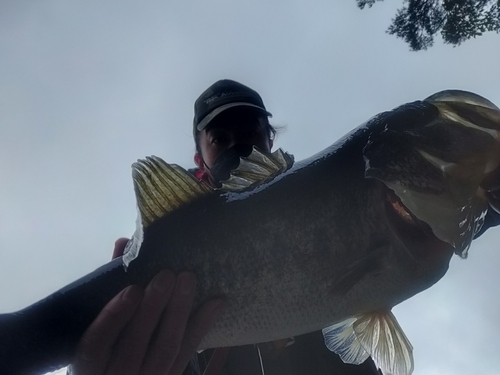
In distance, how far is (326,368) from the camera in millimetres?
2865

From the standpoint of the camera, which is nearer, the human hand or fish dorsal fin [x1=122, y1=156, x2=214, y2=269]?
the human hand

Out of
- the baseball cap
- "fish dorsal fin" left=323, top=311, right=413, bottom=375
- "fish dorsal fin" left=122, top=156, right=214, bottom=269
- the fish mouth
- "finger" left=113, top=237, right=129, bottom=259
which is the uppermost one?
the baseball cap

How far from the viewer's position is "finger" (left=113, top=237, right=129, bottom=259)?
2.54m

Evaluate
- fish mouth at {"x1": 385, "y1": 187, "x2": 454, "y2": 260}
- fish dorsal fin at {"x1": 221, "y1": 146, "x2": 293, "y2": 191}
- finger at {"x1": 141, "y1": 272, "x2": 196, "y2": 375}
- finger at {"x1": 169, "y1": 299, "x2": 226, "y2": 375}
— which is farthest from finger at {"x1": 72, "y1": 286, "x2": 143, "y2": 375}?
fish mouth at {"x1": 385, "y1": 187, "x2": 454, "y2": 260}

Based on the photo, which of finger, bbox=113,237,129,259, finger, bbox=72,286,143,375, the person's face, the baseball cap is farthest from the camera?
the baseball cap

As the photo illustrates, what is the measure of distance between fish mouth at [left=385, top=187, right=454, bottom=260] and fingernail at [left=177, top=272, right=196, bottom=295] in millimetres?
840

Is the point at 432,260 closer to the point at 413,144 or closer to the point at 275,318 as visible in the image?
the point at 413,144

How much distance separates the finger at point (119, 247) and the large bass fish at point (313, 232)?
2.02 feet

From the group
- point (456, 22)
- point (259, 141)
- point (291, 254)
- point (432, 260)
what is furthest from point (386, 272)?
point (456, 22)

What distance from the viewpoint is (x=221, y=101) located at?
385 centimetres

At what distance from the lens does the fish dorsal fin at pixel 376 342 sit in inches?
78.7

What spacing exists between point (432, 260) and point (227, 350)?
1315 mm

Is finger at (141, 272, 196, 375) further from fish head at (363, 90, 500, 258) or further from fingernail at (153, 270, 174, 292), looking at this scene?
fish head at (363, 90, 500, 258)

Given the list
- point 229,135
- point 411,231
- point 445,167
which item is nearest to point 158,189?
point 411,231
